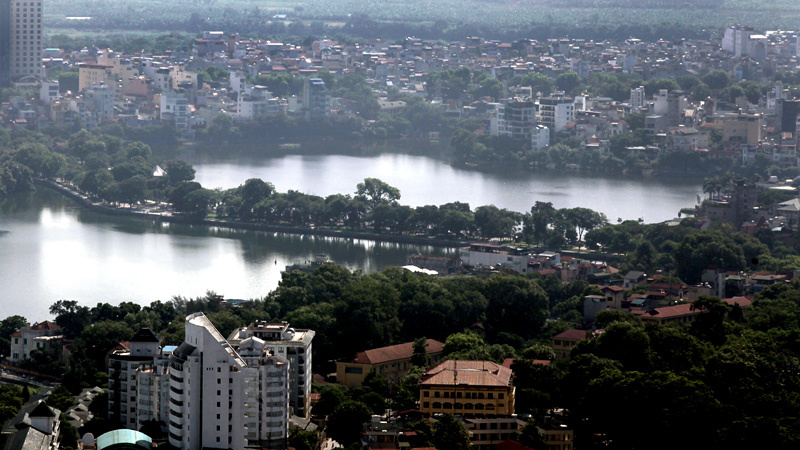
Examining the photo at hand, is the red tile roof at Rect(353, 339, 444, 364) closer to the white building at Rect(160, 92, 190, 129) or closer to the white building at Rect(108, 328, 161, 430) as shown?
the white building at Rect(108, 328, 161, 430)

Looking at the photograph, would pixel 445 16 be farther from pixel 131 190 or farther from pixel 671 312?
pixel 671 312

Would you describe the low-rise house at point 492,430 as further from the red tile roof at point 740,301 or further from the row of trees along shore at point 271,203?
the row of trees along shore at point 271,203

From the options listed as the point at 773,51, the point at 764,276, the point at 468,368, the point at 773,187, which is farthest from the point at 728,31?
the point at 468,368

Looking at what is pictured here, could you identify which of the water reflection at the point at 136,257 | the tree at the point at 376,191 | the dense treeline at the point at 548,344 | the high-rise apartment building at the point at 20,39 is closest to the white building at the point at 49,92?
the high-rise apartment building at the point at 20,39

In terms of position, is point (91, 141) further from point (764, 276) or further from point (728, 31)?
point (728, 31)

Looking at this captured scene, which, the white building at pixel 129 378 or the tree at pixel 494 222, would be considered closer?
the white building at pixel 129 378

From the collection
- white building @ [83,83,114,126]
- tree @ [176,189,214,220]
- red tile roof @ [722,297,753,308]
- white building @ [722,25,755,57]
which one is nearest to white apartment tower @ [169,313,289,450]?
red tile roof @ [722,297,753,308]
